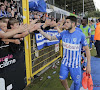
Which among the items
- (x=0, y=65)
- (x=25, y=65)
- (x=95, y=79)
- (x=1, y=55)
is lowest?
(x=95, y=79)

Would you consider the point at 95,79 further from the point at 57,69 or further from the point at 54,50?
the point at 54,50

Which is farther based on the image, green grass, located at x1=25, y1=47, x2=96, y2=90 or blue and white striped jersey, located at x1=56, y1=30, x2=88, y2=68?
green grass, located at x1=25, y1=47, x2=96, y2=90

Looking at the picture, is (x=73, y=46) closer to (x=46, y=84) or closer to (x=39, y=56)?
(x=46, y=84)

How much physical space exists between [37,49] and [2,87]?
6.52 feet

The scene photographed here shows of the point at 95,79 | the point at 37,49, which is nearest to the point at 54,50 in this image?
the point at 37,49

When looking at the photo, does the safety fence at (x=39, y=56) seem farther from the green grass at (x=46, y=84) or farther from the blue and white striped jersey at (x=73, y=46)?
the blue and white striped jersey at (x=73, y=46)

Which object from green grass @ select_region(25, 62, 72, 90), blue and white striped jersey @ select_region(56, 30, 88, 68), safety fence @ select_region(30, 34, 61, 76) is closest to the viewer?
blue and white striped jersey @ select_region(56, 30, 88, 68)

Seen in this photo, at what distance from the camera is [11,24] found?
8.38ft

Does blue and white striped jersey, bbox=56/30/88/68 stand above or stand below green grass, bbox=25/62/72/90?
above

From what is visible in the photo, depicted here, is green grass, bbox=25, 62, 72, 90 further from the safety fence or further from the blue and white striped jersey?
the blue and white striped jersey

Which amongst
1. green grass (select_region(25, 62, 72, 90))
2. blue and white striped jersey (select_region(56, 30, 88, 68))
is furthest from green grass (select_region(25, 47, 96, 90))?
blue and white striped jersey (select_region(56, 30, 88, 68))

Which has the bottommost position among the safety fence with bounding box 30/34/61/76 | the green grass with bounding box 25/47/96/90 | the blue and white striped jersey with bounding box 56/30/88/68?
the green grass with bounding box 25/47/96/90

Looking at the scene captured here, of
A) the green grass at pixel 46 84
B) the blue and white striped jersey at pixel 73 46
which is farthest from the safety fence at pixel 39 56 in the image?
the blue and white striped jersey at pixel 73 46

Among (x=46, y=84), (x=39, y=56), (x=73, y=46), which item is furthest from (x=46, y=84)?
(x=73, y=46)
